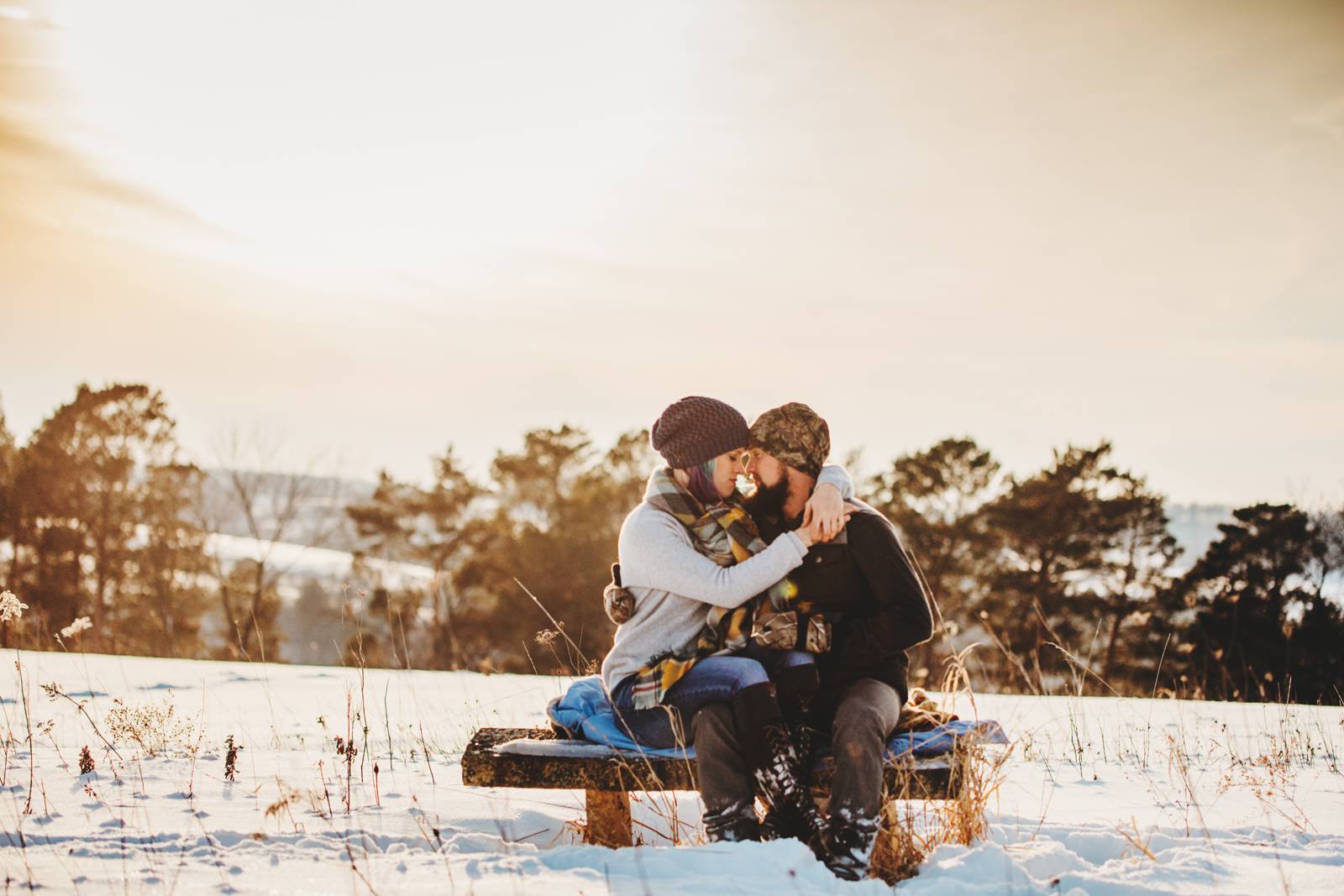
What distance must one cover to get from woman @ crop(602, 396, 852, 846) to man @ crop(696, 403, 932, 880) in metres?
0.10

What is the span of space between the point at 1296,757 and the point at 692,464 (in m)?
4.59

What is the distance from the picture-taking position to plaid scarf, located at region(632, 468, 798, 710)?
361cm

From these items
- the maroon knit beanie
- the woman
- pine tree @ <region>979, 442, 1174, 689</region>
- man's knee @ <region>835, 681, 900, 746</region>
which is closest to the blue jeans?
the woman

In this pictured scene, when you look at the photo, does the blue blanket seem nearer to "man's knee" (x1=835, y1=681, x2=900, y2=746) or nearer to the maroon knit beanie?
"man's knee" (x1=835, y1=681, x2=900, y2=746)

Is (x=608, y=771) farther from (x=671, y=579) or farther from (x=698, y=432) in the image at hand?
(x=698, y=432)

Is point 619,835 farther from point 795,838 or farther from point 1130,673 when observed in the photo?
point 1130,673

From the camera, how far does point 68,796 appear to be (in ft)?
13.5

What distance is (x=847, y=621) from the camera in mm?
3764

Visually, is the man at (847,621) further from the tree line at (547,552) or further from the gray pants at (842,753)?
the tree line at (547,552)

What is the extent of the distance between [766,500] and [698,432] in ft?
1.49

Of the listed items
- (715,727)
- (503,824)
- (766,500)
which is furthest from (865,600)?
(503,824)

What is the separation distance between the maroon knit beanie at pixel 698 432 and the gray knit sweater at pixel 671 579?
246mm

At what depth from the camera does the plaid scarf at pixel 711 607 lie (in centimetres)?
361

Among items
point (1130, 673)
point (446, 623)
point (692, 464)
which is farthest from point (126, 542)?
point (692, 464)
